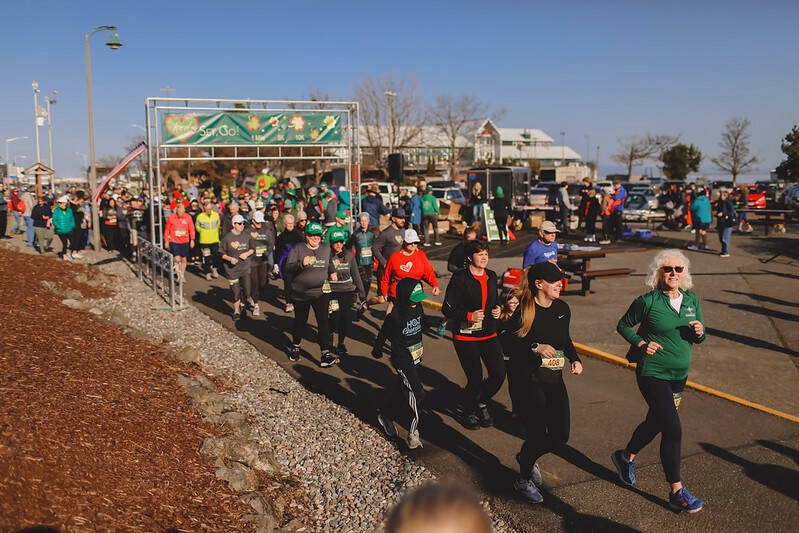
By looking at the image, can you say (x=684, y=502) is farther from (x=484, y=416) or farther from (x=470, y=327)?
(x=470, y=327)

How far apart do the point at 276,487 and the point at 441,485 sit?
3.79 m

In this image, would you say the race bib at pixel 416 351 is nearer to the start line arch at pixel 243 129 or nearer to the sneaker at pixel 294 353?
the sneaker at pixel 294 353

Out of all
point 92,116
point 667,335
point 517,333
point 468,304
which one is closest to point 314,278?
point 468,304

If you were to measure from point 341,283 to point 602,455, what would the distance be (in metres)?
4.36

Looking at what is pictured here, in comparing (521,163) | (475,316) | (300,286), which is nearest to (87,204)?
(300,286)

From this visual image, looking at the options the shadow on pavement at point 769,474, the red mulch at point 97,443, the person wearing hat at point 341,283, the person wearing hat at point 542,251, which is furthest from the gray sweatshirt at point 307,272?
the shadow on pavement at point 769,474

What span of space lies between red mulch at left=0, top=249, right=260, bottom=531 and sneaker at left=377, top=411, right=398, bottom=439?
64.4 inches

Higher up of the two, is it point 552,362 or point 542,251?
point 542,251

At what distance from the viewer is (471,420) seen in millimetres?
6504

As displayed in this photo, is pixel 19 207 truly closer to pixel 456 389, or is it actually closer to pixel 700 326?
pixel 456 389

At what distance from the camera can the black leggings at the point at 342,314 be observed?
29.5 ft

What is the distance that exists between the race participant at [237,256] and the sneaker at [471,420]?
6169 mm

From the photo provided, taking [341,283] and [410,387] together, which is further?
[341,283]

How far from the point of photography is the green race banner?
16.0 m
